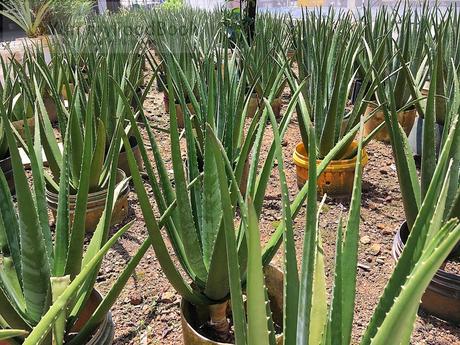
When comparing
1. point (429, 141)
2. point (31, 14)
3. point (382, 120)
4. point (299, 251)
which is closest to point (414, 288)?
point (429, 141)

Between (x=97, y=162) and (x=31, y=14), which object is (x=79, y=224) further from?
(x=31, y=14)

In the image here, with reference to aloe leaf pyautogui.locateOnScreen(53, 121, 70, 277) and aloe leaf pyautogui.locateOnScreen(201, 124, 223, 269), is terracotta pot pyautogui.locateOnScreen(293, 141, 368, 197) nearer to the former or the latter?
aloe leaf pyautogui.locateOnScreen(201, 124, 223, 269)

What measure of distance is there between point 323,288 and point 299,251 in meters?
0.72

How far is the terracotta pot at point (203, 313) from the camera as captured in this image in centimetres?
75

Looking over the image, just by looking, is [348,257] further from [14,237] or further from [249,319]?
[14,237]

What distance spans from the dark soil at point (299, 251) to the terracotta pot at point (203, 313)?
0.51 ft

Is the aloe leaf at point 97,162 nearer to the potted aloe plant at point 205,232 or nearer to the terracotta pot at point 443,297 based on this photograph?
the potted aloe plant at point 205,232

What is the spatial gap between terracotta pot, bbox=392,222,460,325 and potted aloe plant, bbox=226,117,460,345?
485 millimetres

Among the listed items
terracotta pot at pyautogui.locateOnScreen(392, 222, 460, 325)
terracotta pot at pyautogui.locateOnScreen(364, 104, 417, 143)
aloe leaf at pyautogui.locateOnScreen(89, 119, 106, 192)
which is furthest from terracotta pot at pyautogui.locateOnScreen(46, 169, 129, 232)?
terracotta pot at pyautogui.locateOnScreen(364, 104, 417, 143)

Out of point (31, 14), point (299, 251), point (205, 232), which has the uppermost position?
point (31, 14)

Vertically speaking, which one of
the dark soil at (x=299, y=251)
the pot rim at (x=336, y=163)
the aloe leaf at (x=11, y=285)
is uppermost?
the aloe leaf at (x=11, y=285)

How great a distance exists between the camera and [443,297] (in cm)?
93

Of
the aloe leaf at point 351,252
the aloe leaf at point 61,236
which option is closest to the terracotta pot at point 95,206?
the aloe leaf at point 61,236

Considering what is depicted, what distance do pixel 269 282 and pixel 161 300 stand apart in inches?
13.1
